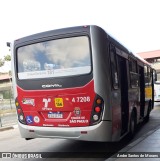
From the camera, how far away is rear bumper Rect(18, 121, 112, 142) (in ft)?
21.3

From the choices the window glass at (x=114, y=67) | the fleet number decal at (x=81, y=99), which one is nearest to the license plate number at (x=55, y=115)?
the fleet number decal at (x=81, y=99)

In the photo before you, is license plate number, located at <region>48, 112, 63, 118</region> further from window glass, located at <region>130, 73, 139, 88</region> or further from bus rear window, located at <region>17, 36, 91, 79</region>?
window glass, located at <region>130, 73, 139, 88</region>

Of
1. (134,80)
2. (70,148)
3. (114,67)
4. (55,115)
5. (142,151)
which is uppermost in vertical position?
(114,67)

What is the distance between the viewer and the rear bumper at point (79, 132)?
6488mm

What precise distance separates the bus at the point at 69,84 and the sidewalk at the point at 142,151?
0.41 metres

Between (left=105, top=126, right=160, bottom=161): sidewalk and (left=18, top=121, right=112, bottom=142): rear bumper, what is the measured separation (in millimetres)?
544

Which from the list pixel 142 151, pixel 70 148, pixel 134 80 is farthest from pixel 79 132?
pixel 134 80

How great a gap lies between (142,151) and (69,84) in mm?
2353

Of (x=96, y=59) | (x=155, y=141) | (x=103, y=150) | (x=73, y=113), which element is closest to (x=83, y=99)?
(x=73, y=113)

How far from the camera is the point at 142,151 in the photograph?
7.19m

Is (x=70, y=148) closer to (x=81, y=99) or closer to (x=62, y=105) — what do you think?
(x=62, y=105)

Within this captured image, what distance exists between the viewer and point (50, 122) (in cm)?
699

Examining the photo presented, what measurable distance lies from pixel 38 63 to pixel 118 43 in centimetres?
219

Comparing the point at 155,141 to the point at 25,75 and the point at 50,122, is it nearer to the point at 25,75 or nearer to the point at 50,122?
the point at 50,122
